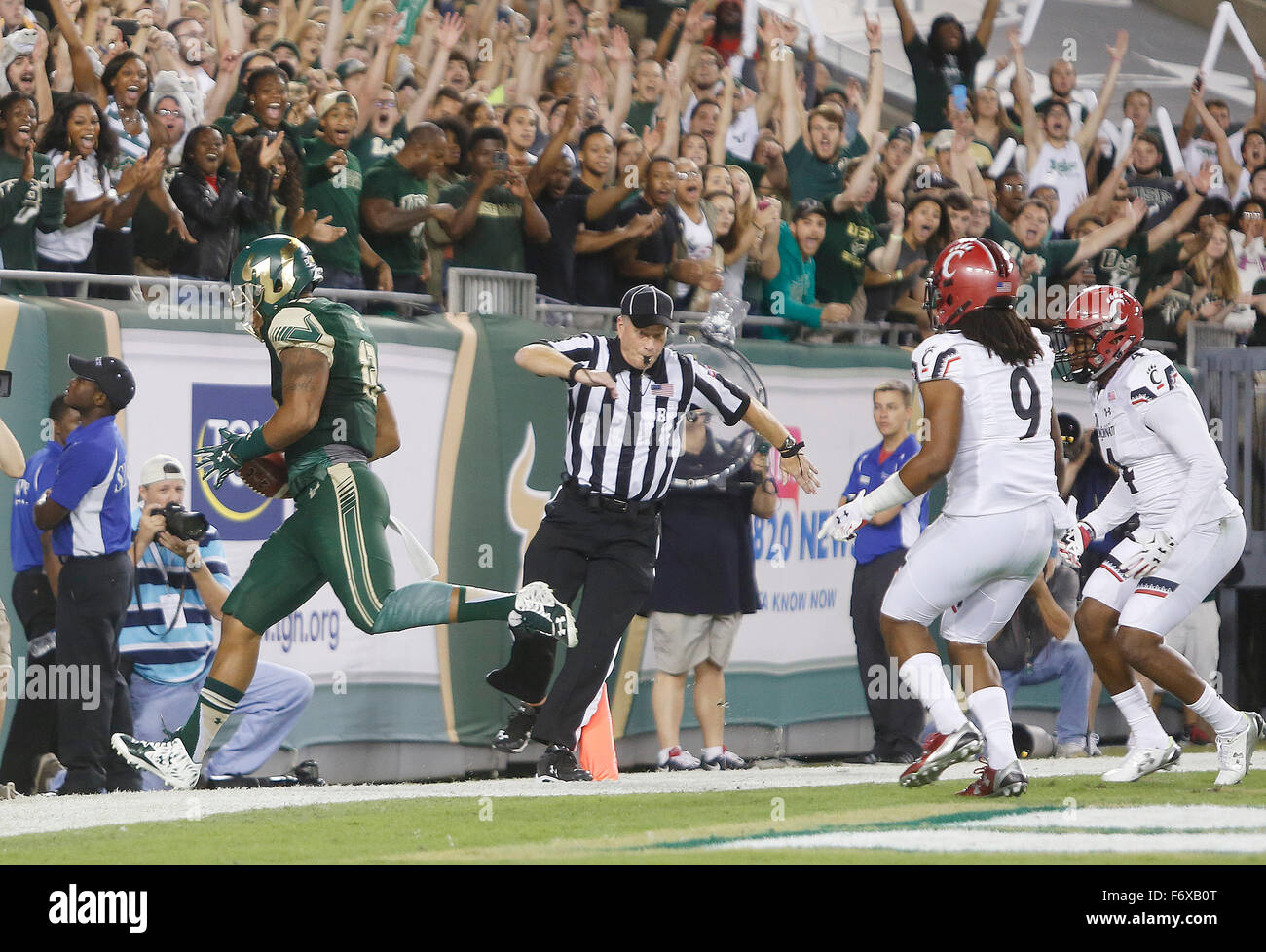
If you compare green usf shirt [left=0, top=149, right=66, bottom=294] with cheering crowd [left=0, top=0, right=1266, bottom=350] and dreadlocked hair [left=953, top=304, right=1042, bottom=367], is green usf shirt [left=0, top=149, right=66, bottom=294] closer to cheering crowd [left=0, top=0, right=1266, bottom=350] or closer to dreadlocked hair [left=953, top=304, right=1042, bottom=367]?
cheering crowd [left=0, top=0, right=1266, bottom=350]

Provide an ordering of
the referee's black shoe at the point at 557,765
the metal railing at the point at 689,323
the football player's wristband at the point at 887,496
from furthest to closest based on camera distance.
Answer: the metal railing at the point at 689,323 < the referee's black shoe at the point at 557,765 < the football player's wristband at the point at 887,496

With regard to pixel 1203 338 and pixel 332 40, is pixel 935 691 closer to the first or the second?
pixel 332 40

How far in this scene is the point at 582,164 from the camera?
11.5 meters

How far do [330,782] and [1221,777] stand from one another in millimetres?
4288

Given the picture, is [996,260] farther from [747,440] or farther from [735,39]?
[735,39]

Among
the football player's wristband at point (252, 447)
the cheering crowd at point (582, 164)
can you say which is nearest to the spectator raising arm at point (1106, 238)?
the cheering crowd at point (582, 164)

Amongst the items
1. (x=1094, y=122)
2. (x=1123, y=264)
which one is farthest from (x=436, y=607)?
(x=1094, y=122)

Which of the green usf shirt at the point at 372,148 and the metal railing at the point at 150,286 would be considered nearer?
the metal railing at the point at 150,286

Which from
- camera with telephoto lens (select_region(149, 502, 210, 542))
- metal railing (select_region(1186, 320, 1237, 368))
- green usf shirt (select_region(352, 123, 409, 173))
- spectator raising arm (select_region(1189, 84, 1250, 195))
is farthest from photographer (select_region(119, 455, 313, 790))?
spectator raising arm (select_region(1189, 84, 1250, 195))

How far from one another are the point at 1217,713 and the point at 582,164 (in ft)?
16.2

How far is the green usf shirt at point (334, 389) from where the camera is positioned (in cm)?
759

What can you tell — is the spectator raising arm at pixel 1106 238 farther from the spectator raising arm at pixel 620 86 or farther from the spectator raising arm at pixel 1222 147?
the spectator raising arm at pixel 620 86

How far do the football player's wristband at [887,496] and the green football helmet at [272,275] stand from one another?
239 cm

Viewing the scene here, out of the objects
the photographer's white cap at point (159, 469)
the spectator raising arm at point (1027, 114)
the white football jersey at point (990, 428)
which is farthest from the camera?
the spectator raising arm at point (1027, 114)
